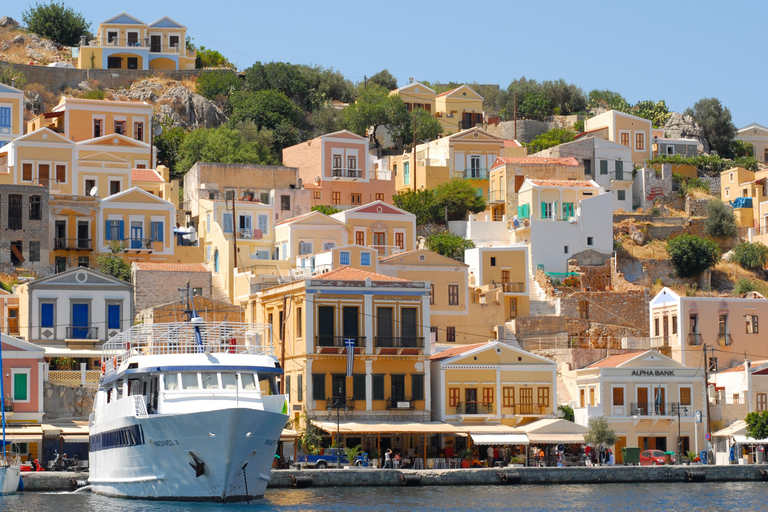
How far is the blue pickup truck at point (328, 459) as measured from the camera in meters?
55.4

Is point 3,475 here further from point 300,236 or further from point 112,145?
point 112,145

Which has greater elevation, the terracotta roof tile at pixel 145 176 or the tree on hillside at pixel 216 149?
the tree on hillside at pixel 216 149

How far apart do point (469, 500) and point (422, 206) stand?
42.8 metres

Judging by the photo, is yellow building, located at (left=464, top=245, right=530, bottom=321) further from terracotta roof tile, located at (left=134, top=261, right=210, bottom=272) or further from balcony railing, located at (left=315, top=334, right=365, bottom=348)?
balcony railing, located at (left=315, top=334, right=365, bottom=348)

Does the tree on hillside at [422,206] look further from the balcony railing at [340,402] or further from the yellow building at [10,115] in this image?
the balcony railing at [340,402]

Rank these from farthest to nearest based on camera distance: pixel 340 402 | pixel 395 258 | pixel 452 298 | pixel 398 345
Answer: pixel 395 258 < pixel 452 298 < pixel 398 345 < pixel 340 402

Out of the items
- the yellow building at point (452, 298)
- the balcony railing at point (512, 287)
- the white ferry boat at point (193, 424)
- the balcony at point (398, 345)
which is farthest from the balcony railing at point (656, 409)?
the white ferry boat at point (193, 424)

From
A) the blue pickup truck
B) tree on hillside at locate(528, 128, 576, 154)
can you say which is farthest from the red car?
tree on hillside at locate(528, 128, 576, 154)

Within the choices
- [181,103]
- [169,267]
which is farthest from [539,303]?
[181,103]

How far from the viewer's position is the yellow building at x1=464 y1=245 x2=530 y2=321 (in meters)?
75.8

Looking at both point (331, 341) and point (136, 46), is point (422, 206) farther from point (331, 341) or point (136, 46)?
point (136, 46)

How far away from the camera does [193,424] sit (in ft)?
139

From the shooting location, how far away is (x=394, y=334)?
6153 cm

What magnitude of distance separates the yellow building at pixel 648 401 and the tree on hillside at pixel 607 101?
62748mm
